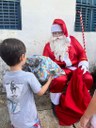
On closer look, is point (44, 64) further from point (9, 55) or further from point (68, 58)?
point (68, 58)

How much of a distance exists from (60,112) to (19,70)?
1.51 m

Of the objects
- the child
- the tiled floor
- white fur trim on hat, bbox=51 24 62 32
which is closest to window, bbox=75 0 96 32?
white fur trim on hat, bbox=51 24 62 32

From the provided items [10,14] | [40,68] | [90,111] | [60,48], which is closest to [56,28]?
[60,48]

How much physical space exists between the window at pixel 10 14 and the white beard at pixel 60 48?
668 millimetres

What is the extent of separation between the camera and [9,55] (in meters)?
1.89

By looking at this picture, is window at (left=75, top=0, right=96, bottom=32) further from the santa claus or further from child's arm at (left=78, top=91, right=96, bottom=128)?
child's arm at (left=78, top=91, right=96, bottom=128)

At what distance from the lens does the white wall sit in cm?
381

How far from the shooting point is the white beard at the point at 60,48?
3660mm

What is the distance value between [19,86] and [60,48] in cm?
179

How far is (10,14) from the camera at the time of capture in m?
3.78

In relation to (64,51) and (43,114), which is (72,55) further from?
(43,114)

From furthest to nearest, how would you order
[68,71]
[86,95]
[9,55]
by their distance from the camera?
[68,71] → [86,95] → [9,55]

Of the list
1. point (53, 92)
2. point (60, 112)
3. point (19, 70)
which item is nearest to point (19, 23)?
point (53, 92)

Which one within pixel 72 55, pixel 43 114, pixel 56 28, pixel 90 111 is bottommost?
pixel 43 114
